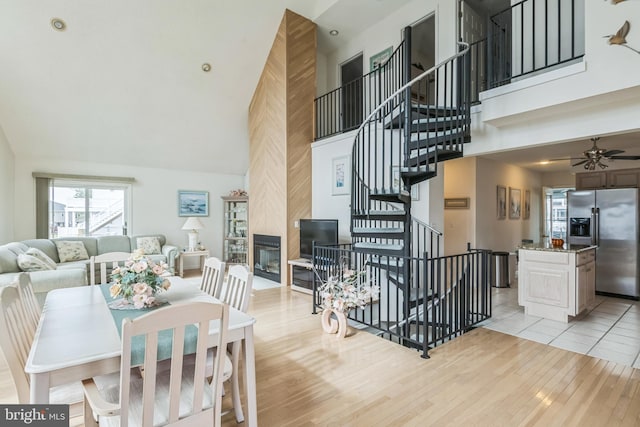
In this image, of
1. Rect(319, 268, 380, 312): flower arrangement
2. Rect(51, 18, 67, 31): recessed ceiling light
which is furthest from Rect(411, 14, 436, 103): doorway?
Rect(51, 18, 67, 31): recessed ceiling light

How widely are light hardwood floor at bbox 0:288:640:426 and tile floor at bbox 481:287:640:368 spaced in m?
0.23

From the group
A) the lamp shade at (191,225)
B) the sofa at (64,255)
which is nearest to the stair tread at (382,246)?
the sofa at (64,255)

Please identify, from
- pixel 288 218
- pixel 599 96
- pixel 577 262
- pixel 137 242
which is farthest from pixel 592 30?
pixel 137 242

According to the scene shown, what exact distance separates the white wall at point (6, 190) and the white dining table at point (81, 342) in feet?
13.9

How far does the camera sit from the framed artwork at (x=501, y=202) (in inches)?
260

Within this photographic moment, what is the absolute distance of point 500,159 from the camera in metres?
6.43

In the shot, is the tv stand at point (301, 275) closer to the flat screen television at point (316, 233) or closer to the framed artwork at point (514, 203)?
the flat screen television at point (316, 233)

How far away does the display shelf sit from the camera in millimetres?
7504

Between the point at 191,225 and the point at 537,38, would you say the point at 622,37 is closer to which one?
the point at 537,38

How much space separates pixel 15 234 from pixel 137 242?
1.93 m

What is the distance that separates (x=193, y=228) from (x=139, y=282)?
200 inches

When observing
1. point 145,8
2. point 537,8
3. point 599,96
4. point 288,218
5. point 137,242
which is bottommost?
point 137,242

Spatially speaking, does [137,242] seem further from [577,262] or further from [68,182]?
[577,262]

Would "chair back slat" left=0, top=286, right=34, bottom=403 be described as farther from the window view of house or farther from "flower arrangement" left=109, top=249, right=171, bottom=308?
the window view of house
